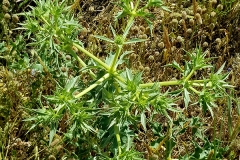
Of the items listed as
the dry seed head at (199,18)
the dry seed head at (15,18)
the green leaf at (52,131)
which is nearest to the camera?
the green leaf at (52,131)

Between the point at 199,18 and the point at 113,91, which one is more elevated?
the point at 113,91

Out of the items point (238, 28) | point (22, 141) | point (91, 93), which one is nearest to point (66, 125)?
point (22, 141)

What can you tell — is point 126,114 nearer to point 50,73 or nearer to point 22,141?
point 50,73

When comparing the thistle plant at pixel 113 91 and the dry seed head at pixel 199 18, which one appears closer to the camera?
the thistle plant at pixel 113 91

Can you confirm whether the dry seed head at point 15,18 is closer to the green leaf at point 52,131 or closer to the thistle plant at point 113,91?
the thistle plant at point 113,91

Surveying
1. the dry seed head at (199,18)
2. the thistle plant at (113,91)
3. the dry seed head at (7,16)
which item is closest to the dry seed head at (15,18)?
the dry seed head at (7,16)

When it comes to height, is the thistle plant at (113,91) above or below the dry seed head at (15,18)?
above

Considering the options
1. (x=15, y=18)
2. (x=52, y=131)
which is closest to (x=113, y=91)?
(x=52, y=131)

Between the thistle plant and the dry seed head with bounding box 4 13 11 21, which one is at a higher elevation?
the thistle plant

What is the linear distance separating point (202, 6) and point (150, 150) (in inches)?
69.6

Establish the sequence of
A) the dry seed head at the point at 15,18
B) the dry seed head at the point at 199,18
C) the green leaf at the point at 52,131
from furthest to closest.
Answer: the dry seed head at the point at 199,18
the dry seed head at the point at 15,18
the green leaf at the point at 52,131

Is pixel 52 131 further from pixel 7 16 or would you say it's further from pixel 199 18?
pixel 199 18

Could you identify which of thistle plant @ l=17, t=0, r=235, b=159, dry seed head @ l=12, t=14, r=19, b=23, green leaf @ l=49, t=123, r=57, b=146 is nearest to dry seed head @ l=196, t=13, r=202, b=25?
thistle plant @ l=17, t=0, r=235, b=159

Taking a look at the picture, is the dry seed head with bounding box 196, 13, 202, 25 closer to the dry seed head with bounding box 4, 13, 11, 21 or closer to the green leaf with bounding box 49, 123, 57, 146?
the dry seed head with bounding box 4, 13, 11, 21
